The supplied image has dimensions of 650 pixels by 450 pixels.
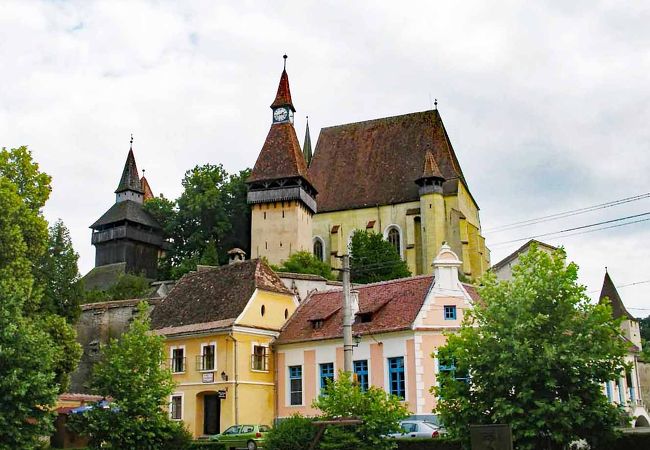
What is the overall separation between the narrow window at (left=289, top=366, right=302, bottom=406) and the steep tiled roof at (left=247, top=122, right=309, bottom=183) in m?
33.9

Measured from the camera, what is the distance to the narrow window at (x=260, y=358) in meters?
38.8

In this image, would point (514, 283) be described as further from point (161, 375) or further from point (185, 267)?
point (185, 267)

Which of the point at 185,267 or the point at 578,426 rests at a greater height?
the point at 185,267

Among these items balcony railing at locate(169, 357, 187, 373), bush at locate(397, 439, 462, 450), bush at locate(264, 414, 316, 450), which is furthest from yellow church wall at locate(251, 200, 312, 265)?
bush at locate(397, 439, 462, 450)

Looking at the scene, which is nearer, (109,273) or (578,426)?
(578,426)

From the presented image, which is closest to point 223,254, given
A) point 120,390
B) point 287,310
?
point 287,310

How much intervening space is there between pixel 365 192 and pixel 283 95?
12052 millimetres

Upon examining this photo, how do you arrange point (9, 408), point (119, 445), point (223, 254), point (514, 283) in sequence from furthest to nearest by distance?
point (223, 254)
point (119, 445)
point (9, 408)
point (514, 283)

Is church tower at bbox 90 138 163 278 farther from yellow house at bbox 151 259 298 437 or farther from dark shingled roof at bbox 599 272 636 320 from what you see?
dark shingled roof at bbox 599 272 636 320

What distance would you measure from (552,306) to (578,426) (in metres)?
3.28

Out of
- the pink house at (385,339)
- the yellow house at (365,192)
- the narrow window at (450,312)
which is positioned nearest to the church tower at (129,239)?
the yellow house at (365,192)

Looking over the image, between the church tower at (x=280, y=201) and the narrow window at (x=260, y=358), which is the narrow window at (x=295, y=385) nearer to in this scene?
the narrow window at (x=260, y=358)

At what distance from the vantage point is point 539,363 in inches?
840

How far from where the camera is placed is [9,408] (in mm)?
26031
